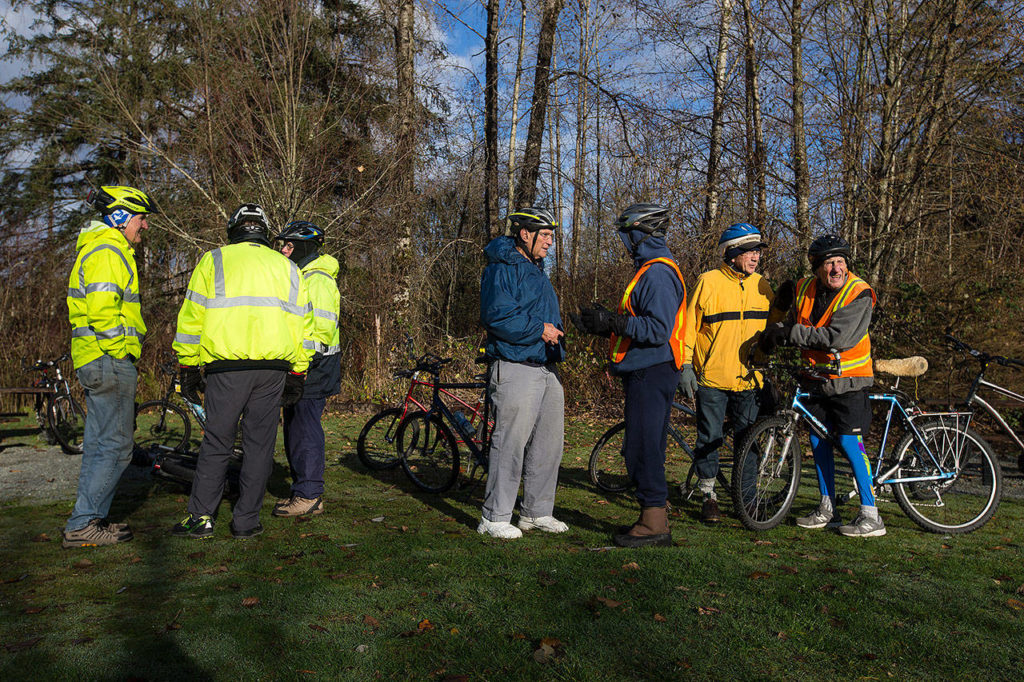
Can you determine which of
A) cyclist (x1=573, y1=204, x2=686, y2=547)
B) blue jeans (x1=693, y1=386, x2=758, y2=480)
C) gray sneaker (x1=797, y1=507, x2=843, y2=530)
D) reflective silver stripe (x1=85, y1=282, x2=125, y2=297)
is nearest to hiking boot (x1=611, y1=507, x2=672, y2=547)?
cyclist (x1=573, y1=204, x2=686, y2=547)

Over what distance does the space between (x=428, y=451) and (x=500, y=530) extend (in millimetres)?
2074

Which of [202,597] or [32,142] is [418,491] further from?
[32,142]

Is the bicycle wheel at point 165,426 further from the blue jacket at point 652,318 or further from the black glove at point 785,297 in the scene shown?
the black glove at point 785,297

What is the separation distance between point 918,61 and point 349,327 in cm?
1036

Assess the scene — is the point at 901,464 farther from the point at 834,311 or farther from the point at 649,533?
the point at 649,533

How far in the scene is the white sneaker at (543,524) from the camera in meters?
5.29

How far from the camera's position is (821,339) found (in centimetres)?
522

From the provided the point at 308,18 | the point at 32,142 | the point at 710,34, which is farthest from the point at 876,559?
the point at 32,142

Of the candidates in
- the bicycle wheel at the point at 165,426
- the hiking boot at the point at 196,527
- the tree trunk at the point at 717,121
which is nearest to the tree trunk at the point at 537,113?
the tree trunk at the point at 717,121

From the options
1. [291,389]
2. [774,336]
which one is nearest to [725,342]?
[774,336]

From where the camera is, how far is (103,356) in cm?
492

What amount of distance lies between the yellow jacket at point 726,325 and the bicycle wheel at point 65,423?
8.00 m

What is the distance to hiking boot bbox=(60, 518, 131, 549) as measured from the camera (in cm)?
487

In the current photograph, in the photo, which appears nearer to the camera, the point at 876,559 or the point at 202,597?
the point at 202,597
